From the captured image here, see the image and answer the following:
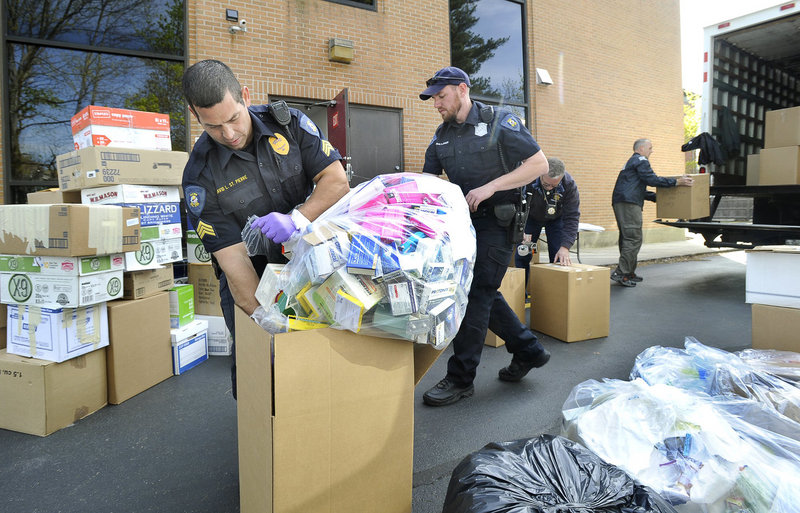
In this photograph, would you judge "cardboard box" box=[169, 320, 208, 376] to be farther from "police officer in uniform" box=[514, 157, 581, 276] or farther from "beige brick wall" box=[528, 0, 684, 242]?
"beige brick wall" box=[528, 0, 684, 242]

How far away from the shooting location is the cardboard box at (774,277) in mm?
2588

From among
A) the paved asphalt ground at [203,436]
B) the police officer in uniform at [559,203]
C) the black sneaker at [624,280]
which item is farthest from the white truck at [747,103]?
the police officer in uniform at [559,203]

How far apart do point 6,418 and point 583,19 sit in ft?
36.2

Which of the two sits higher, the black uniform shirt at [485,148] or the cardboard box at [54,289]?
the black uniform shirt at [485,148]

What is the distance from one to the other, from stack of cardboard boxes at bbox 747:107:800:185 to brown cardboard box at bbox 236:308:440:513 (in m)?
5.68

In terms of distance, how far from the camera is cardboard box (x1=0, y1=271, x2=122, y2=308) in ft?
8.39

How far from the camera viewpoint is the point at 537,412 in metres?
2.60

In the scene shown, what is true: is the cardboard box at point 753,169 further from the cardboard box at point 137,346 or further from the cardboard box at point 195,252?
the cardboard box at point 137,346

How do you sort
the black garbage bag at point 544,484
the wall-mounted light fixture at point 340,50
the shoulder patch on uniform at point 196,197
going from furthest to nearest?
the wall-mounted light fixture at point 340,50 → the shoulder patch on uniform at point 196,197 → the black garbage bag at point 544,484

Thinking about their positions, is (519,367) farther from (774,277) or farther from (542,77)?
(542,77)

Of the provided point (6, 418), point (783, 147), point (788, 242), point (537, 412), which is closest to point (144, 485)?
point (6, 418)

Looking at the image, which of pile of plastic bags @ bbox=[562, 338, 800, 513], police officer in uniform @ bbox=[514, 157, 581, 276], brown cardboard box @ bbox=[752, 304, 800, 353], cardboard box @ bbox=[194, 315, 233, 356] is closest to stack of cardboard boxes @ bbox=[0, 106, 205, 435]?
cardboard box @ bbox=[194, 315, 233, 356]

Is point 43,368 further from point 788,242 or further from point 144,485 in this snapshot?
point 788,242

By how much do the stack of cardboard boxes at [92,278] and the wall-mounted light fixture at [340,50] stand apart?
11.9 ft
